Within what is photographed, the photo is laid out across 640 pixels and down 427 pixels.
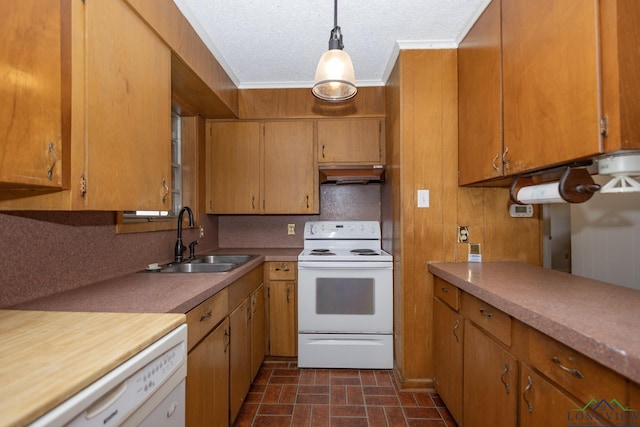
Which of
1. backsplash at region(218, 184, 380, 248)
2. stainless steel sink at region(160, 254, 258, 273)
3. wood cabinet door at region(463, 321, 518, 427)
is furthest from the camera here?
backsplash at region(218, 184, 380, 248)

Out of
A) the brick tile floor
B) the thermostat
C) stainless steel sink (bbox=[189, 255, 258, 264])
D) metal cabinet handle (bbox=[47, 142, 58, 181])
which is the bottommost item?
the brick tile floor

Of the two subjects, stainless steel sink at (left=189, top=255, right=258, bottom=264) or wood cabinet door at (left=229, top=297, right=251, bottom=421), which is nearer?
wood cabinet door at (left=229, top=297, right=251, bottom=421)

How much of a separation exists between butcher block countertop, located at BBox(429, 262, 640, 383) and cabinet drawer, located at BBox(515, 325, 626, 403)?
5 centimetres

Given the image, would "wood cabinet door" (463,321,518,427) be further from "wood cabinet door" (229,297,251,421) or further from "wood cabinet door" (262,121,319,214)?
"wood cabinet door" (262,121,319,214)

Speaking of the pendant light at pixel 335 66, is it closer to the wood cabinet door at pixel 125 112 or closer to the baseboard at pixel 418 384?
the wood cabinet door at pixel 125 112

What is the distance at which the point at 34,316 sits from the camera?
1001 mm

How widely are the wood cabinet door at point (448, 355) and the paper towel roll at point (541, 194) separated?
0.73 m

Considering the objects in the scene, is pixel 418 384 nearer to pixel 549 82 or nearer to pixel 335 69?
pixel 549 82

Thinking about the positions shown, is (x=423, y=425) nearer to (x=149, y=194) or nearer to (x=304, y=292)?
(x=304, y=292)

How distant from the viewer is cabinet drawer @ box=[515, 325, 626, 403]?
2.60 feet

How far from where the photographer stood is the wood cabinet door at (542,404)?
0.93m

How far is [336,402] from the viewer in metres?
2.02

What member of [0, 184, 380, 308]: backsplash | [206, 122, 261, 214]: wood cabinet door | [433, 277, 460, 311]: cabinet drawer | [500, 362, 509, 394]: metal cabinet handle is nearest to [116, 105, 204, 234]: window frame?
[206, 122, 261, 214]: wood cabinet door

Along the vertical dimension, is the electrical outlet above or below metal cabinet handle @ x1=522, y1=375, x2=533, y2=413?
above
